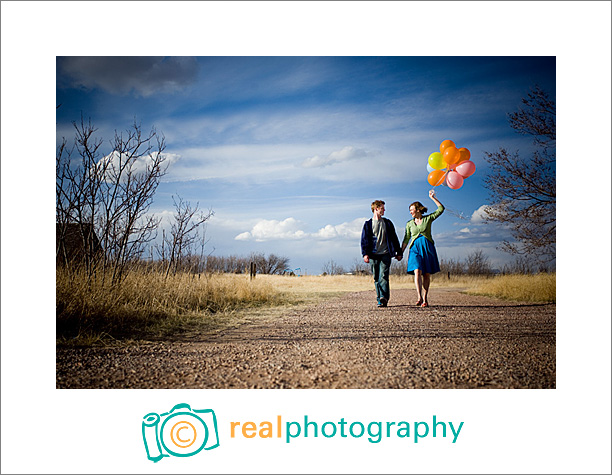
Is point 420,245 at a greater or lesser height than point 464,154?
lesser

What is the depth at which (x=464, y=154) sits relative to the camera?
3.94m

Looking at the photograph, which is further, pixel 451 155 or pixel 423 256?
pixel 423 256

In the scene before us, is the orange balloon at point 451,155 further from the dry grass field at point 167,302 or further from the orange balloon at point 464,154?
the dry grass field at point 167,302

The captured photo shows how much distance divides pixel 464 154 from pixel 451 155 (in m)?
0.13

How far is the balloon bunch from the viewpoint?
393cm

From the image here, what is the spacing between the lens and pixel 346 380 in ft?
7.59

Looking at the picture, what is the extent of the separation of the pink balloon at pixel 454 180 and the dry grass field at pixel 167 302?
87.0 inches

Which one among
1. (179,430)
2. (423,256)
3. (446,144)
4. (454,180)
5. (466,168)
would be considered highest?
(446,144)

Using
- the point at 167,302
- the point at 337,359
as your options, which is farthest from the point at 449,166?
the point at 167,302

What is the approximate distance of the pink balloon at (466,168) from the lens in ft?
13.2

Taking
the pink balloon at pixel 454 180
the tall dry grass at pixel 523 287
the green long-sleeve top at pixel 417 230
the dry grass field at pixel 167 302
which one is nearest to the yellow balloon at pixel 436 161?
the pink balloon at pixel 454 180

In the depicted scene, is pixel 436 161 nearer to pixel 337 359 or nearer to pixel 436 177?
pixel 436 177

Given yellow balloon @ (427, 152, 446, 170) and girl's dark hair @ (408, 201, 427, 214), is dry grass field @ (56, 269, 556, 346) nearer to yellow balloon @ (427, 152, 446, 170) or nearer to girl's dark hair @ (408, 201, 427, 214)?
girl's dark hair @ (408, 201, 427, 214)
